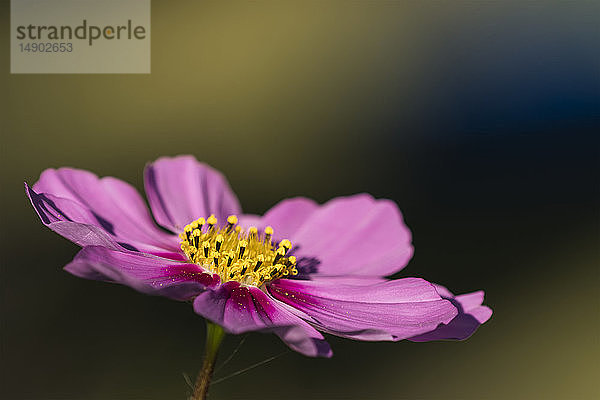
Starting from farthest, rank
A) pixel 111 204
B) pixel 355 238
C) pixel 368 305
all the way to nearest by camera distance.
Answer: pixel 355 238 → pixel 111 204 → pixel 368 305

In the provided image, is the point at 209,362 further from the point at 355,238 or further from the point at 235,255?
the point at 355,238

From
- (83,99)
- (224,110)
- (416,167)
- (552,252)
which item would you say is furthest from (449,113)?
(83,99)

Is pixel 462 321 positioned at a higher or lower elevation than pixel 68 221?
lower

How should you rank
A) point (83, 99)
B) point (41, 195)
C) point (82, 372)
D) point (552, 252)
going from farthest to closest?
point (552, 252)
point (83, 99)
point (82, 372)
point (41, 195)

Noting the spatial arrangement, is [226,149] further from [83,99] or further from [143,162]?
[83,99]

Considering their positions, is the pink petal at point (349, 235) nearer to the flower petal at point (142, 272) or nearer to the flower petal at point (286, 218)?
the flower petal at point (286, 218)

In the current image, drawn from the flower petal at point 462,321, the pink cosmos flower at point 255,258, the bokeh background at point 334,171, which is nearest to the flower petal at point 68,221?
the pink cosmos flower at point 255,258

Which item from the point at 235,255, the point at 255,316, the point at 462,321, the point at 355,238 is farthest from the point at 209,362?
the point at 355,238

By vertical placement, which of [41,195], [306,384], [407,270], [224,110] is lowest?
[306,384]
